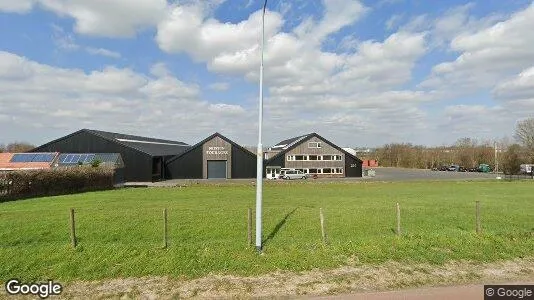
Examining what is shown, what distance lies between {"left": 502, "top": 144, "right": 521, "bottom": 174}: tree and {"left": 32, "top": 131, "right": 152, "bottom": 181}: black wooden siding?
6205cm

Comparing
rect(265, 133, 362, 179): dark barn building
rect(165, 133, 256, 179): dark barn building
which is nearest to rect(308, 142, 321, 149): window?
rect(265, 133, 362, 179): dark barn building

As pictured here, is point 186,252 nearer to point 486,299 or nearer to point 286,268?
point 286,268

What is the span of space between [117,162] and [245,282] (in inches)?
1779

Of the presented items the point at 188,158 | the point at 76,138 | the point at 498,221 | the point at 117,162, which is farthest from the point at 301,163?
the point at 498,221

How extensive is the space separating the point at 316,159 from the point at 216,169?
1643 centimetres

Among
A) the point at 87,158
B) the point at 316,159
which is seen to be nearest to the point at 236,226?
the point at 87,158

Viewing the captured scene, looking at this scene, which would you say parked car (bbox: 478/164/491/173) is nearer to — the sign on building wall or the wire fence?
the sign on building wall

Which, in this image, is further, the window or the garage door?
the window

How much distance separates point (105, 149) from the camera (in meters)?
49.8

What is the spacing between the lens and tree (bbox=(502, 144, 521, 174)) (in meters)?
66.4

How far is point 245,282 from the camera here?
669 centimetres

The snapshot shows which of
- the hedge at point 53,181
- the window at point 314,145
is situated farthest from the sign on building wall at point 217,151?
the hedge at point 53,181

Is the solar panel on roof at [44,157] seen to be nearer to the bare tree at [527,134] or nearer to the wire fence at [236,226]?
the wire fence at [236,226]

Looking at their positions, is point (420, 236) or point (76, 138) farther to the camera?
point (76, 138)
